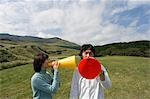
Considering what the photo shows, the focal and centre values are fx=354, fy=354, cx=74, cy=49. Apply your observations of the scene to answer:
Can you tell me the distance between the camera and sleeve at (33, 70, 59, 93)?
5.58m

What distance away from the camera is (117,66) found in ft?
84.7

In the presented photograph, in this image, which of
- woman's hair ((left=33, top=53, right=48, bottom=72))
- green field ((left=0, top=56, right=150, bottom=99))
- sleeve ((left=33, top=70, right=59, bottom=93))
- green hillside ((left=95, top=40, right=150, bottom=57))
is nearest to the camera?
sleeve ((left=33, top=70, right=59, bottom=93))

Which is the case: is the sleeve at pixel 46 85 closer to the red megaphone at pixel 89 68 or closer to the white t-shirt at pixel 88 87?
the white t-shirt at pixel 88 87

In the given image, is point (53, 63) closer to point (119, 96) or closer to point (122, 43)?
point (119, 96)

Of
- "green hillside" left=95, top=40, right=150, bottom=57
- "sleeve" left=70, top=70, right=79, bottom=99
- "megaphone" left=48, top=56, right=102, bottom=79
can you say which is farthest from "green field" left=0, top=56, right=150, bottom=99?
"megaphone" left=48, top=56, right=102, bottom=79

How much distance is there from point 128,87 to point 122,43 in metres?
17.4

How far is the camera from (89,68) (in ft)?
18.6

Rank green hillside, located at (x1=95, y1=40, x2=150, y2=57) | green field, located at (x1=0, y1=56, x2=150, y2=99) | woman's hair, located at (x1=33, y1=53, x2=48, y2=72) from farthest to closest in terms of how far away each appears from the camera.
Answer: green hillside, located at (x1=95, y1=40, x2=150, y2=57)
green field, located at (x1=0, y1=56, x2=150, y2=99)
woman's hair, located at (x1=33, y1=53, x2=48, y2=72)

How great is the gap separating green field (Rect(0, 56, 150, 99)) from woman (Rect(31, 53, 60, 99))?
42.8ft

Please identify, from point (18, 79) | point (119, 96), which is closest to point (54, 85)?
point (119, 96)

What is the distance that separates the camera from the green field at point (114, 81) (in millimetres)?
A: 19438

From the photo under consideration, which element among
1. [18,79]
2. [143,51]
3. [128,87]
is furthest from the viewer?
[143,51]

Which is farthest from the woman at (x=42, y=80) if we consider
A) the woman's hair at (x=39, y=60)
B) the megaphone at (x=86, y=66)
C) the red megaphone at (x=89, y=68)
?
the red megaphone at (x=89, y=68)

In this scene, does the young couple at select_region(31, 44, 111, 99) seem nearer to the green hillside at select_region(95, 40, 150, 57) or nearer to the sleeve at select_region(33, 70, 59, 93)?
the sleeve at select_region(33, 70, 59, 93)
